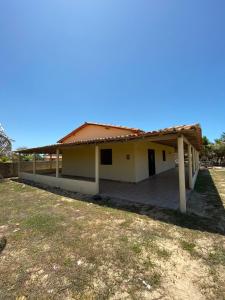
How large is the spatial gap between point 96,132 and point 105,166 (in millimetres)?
3060

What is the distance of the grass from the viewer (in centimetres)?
242

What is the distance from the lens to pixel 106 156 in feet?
39.3

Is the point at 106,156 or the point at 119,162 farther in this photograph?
the point at 106,156

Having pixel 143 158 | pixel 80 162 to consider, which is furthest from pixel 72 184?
pixel 143 158

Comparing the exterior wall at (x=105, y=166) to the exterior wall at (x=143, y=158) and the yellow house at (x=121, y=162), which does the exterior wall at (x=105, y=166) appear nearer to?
the yellow house at (x=121, y=162)

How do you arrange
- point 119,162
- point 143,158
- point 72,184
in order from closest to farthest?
point 72,184
point 119,162
point 143,158

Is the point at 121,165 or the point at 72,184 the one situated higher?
the point at 121,165

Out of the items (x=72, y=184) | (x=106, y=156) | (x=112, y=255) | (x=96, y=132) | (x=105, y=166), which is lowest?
(x=112, y=255)

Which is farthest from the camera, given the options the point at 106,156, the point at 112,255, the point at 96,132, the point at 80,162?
the point at 80,162

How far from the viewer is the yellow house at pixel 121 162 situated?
7121 millimetres

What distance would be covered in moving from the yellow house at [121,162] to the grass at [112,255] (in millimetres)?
1665

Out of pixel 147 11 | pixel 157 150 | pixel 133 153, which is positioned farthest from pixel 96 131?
pixel 147 11

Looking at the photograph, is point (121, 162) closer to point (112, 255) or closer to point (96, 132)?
point (96, 132)

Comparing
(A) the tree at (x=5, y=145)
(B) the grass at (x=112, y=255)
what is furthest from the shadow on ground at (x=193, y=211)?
(A) the tree at (x=5, y=145)
